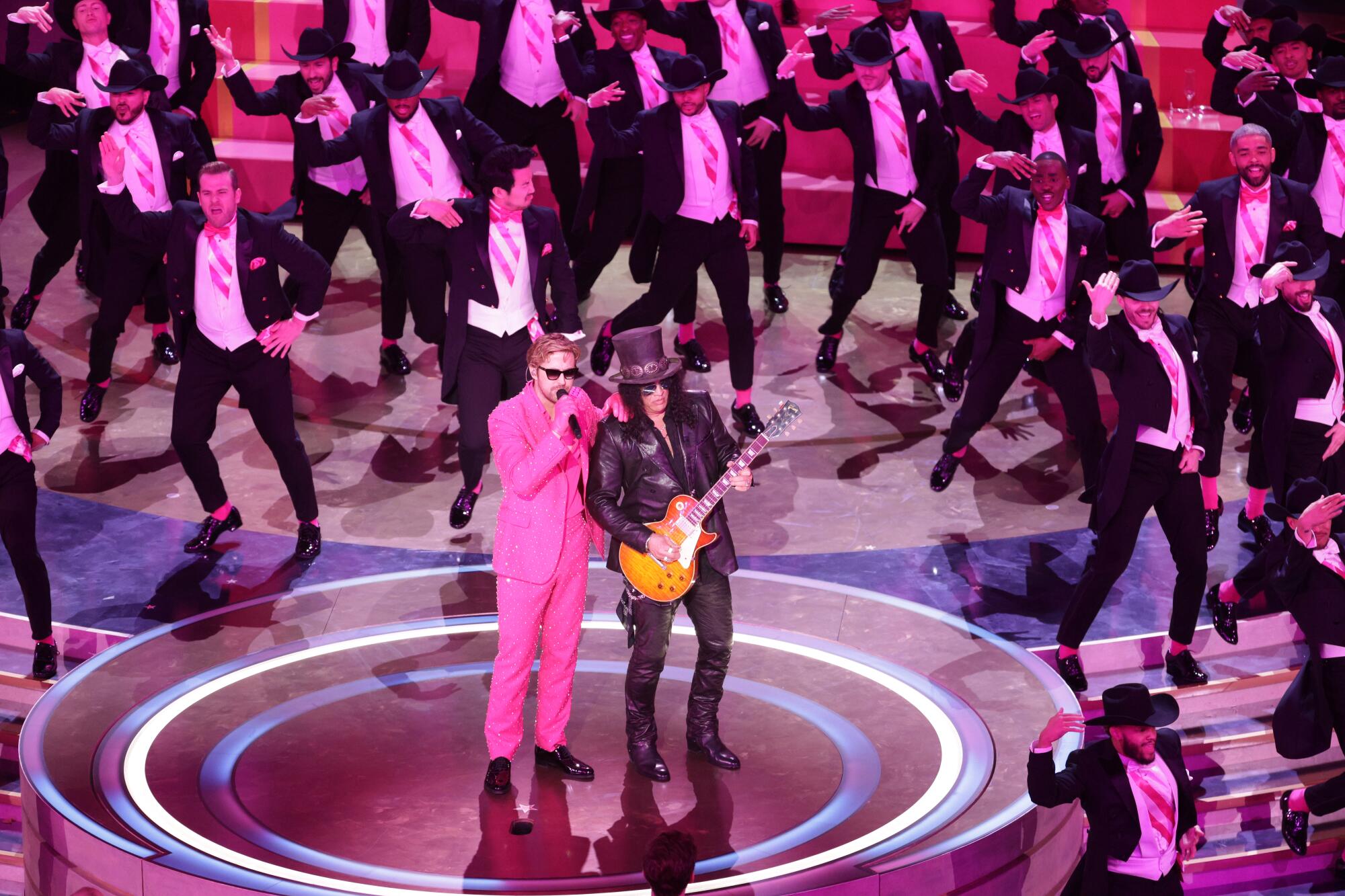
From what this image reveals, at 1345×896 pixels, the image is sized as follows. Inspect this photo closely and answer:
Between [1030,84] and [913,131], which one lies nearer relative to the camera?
[1030,84]

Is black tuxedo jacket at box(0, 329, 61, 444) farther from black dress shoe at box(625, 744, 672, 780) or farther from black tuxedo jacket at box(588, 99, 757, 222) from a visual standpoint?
black tuxedo jacket at box(588, 99, 757, 222)

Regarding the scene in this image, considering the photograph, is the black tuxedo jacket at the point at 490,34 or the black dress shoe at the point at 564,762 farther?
the black tuxedo jacket at the point at 490,34

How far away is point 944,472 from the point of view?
8.22 metres

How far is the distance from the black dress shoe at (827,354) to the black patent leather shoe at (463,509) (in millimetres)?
2288

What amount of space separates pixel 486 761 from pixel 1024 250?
3390mm

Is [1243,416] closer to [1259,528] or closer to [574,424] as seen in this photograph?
[1259,528]

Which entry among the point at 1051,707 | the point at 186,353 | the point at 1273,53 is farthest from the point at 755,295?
the point at 1051,707

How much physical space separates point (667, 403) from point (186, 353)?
2663 millimetres

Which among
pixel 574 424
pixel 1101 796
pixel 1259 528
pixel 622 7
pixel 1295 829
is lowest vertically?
pixel 1295 829

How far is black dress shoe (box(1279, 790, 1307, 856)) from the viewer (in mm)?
6227

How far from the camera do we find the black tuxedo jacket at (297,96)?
8883 millimetres

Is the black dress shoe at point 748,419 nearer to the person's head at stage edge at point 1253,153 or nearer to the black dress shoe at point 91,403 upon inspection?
the person's head at stage edge at point 1253,153

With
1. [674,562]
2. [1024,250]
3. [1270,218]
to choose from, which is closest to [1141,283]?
[1024,250]

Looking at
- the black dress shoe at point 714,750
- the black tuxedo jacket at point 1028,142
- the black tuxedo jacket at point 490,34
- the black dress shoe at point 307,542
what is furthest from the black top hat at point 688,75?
the black dress shoe at point 714,750
